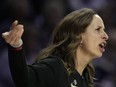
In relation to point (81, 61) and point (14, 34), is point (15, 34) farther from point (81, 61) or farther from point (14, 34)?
point (81, 61)

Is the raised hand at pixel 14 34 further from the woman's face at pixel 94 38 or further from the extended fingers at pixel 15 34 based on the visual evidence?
the woman's face at pixel 94 38

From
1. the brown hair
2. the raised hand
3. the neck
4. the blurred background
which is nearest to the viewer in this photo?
the raised hand

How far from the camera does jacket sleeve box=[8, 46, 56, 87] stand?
2449mm

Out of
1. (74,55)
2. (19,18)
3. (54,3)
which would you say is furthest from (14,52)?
(54,3)

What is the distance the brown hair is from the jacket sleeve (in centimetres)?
23

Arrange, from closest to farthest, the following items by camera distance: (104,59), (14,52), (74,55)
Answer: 1. (14,52)
2. (74,55)
3. (104,59)

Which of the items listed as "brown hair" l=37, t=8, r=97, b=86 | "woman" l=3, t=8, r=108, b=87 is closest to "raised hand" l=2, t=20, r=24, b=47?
"woman" l=3, t=8, r=108, b=87

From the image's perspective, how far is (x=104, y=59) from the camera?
16.6ft

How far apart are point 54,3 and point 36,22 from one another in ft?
0.95

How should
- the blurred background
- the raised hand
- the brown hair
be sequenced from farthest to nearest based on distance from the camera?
1. the blurred background
2. the brown hair
3. the raised hand

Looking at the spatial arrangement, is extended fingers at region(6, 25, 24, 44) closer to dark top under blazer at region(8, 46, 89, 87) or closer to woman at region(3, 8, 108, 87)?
dark top under blazer at region(8, 46, 89, 87)

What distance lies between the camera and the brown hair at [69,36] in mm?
2943

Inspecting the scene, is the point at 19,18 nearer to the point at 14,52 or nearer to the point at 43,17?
the point at 43,17

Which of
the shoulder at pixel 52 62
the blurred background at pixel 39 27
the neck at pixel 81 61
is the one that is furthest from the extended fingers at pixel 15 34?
the blurred background at pixel 39 27
